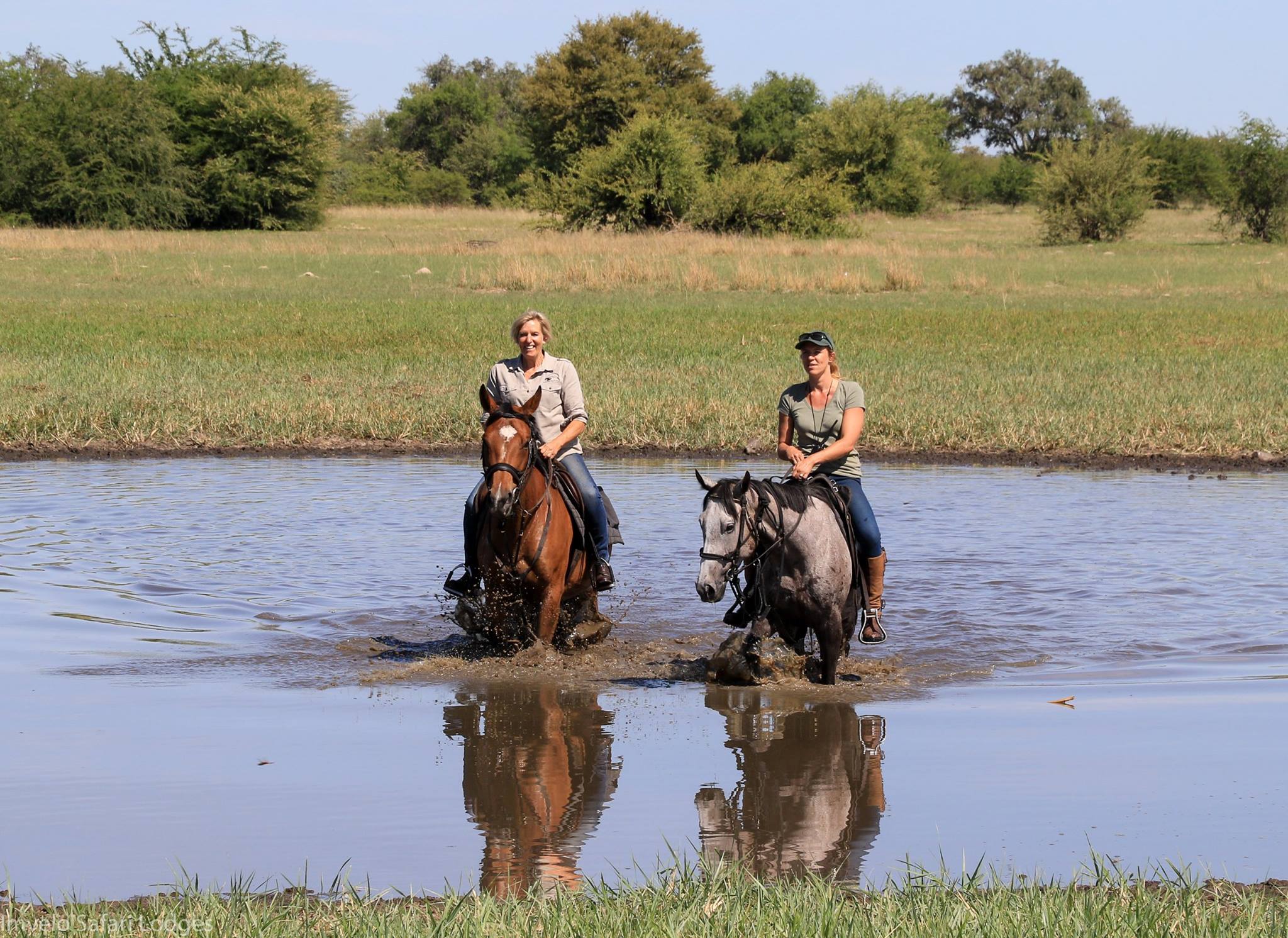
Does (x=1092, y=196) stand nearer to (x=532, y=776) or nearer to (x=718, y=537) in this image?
(x=718, y=537)

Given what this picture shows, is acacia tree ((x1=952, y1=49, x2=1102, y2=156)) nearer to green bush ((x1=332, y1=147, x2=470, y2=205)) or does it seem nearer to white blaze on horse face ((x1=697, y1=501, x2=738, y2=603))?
green bush ((x1=332, y1=147, x2=470, y2=205))

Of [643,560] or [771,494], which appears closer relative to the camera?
[771,494]

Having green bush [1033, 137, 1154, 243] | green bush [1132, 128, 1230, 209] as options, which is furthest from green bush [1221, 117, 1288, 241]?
green bush [1132, 128, 1230, 209]

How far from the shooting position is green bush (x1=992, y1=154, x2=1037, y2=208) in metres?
79.4

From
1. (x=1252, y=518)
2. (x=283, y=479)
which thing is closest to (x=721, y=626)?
(x=1252, y=518)

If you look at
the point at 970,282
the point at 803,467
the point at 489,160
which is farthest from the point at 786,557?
the point at 489,160

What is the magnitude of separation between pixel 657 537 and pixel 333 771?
595cm

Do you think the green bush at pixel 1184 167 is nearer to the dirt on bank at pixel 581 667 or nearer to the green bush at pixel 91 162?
the green bush at pixel 91 162

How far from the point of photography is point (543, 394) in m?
7.87

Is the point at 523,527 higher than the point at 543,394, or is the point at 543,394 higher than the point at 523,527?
the point at 543,394

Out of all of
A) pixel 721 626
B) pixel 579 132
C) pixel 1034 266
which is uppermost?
pixel 579 132

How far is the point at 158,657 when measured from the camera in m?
8.02

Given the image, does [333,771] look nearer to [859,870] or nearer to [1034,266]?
[859,870]

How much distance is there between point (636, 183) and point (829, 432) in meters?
41.2
